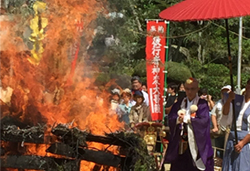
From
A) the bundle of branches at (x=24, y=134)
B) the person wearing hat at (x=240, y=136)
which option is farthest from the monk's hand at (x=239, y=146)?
the bundle of branches at (x=24, y=134)

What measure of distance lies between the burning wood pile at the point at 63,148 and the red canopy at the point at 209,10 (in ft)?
5.53

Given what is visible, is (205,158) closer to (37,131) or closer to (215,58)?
(37,131)

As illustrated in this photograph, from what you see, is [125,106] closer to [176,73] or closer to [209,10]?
[209,10]

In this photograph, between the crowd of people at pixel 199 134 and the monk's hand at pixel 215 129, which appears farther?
the monk's hand at pixel 215 129

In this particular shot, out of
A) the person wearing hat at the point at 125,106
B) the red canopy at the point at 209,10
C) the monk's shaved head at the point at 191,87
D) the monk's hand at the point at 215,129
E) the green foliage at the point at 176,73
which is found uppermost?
the red canopy at the point at 209,10

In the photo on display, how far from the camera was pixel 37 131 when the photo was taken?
19.8 feet

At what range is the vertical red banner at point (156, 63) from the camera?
11844 millimetres

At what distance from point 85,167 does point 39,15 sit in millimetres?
2622

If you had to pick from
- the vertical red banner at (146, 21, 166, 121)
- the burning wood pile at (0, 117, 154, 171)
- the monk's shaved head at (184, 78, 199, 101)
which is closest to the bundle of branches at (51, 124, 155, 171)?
the burning wood pile at (0, 117, 154, 171)

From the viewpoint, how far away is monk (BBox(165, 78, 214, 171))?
6730 millimetres

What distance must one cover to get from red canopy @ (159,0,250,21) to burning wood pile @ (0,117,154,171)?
168 cm

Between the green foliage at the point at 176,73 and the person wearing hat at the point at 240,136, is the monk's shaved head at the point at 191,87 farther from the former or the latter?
the green foliage at the point at 176,73

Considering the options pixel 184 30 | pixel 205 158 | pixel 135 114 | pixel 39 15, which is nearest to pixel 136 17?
pixel 184 30

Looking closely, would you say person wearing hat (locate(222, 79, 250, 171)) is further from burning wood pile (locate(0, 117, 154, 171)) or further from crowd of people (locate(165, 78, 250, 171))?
burning wood pile (locate(0, 117, 154, 171))
